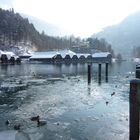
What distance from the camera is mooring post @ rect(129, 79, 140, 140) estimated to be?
27.6ft

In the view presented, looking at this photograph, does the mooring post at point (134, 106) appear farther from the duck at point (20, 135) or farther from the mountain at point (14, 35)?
the mountain at point (14, 35)

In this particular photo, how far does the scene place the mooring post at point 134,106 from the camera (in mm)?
8398

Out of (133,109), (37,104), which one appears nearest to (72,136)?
(133,109)

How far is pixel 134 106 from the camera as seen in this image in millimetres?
8805

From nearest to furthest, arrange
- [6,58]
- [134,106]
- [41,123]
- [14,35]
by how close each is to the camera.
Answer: [134,106] < [41,123] < [6,58] < [14,35]

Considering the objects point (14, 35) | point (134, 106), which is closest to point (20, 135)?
point (134, 106)

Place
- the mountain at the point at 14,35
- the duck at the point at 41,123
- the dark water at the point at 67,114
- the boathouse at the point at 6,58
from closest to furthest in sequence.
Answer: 1. the dark water at the point at 67,114
2. the duck at the point at 41,123
3. the boathouse at the point at 6,58
4. the mountain at the point at 14,35

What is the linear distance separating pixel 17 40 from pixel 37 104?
158987 millimetres

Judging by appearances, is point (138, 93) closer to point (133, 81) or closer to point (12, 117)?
point (133, 81)

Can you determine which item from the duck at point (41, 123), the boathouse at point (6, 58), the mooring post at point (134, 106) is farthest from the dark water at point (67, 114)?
the boathouse at point (6, 58)

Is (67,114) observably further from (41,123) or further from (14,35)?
(14,35)

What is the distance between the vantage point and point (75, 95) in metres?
23.1

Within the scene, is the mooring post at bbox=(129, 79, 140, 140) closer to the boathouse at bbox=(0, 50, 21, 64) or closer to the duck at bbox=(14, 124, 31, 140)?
the duck at bbox=(14, 124, 31, 140)

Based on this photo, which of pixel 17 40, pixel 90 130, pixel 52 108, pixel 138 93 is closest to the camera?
pixel 138 93
